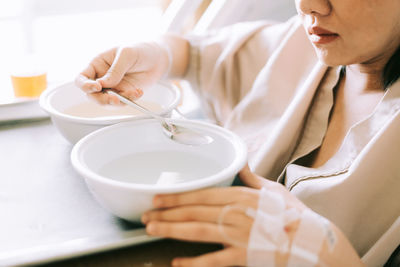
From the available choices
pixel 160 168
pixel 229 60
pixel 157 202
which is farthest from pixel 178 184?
pixel 229 60

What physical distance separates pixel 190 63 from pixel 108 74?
0.43 meters

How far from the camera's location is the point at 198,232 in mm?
569

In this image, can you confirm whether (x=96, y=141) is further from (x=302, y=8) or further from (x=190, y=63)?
(x=190, y=63)

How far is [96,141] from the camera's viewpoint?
2.30 ft

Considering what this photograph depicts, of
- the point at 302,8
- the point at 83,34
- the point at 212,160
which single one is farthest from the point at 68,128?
the point at 83,34

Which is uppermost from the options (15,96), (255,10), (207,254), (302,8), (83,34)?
(302,8)

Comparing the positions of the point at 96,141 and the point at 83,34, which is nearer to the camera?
the point at 96,141

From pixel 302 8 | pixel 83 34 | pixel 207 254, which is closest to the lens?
pixel 207 254

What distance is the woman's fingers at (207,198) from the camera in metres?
0.57

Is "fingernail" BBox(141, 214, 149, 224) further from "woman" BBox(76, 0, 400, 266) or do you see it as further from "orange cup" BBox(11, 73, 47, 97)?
"orange cup" BBox(11, 73, 47, 97)

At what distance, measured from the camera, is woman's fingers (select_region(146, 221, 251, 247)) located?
1.86 feet

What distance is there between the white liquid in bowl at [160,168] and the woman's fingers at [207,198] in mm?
88

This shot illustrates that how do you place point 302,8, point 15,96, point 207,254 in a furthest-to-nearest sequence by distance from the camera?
→ point 15,96
point 302,8
point 207,254

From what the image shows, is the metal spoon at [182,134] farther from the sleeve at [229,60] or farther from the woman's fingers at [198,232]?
the sleeve at [229,60]
